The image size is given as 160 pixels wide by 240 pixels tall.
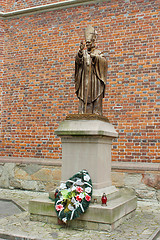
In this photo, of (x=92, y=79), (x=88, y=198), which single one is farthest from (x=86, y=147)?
(x=92, y=79)

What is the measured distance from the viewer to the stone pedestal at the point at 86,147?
537 cm

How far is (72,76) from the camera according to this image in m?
8.73

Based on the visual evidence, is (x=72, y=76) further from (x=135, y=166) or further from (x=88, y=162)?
(x=88, y=162)

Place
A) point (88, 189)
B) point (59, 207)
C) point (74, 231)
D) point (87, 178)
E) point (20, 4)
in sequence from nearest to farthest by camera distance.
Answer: point (74, 231)
point (59, 207)
point (88, 189)
point (87, 178)
point (20, 4)

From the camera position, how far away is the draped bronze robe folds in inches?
228

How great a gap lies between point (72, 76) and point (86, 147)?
12.3ft

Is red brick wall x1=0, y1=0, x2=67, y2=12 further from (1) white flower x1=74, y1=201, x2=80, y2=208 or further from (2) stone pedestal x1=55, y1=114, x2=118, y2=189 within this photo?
(1) white flower x1=74, y1=201, x2=80, y2=208

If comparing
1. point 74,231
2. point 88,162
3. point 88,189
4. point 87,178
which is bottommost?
point 74,231

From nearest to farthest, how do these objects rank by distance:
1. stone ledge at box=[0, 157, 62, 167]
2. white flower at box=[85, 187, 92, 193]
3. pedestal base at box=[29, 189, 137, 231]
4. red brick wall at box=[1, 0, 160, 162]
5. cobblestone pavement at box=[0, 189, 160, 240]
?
cobblestone pavement at box=[0, 189, 160, 240], pedestal base at box=[29, 189, 137, 231], white flower at box=[85, 187, 92, 193], red brick wall at box=[1, 0, 160, 162], stone ledge at box=[0, 157, 62, 167]

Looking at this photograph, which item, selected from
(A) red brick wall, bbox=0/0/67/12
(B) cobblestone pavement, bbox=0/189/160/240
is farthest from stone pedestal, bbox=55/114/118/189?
(A) red brick wall, bbox=0/0/67/12

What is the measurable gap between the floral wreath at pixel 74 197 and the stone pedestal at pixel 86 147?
22 cm

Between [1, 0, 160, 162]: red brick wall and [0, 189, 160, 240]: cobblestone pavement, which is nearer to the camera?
[0, 189, 160, 240]: cobblestone pavement

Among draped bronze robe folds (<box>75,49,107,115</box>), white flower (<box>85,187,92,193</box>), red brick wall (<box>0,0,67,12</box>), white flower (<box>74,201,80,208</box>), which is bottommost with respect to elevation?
white flower (<box>74,201,80,208</box>)

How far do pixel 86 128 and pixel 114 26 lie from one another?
417cm
